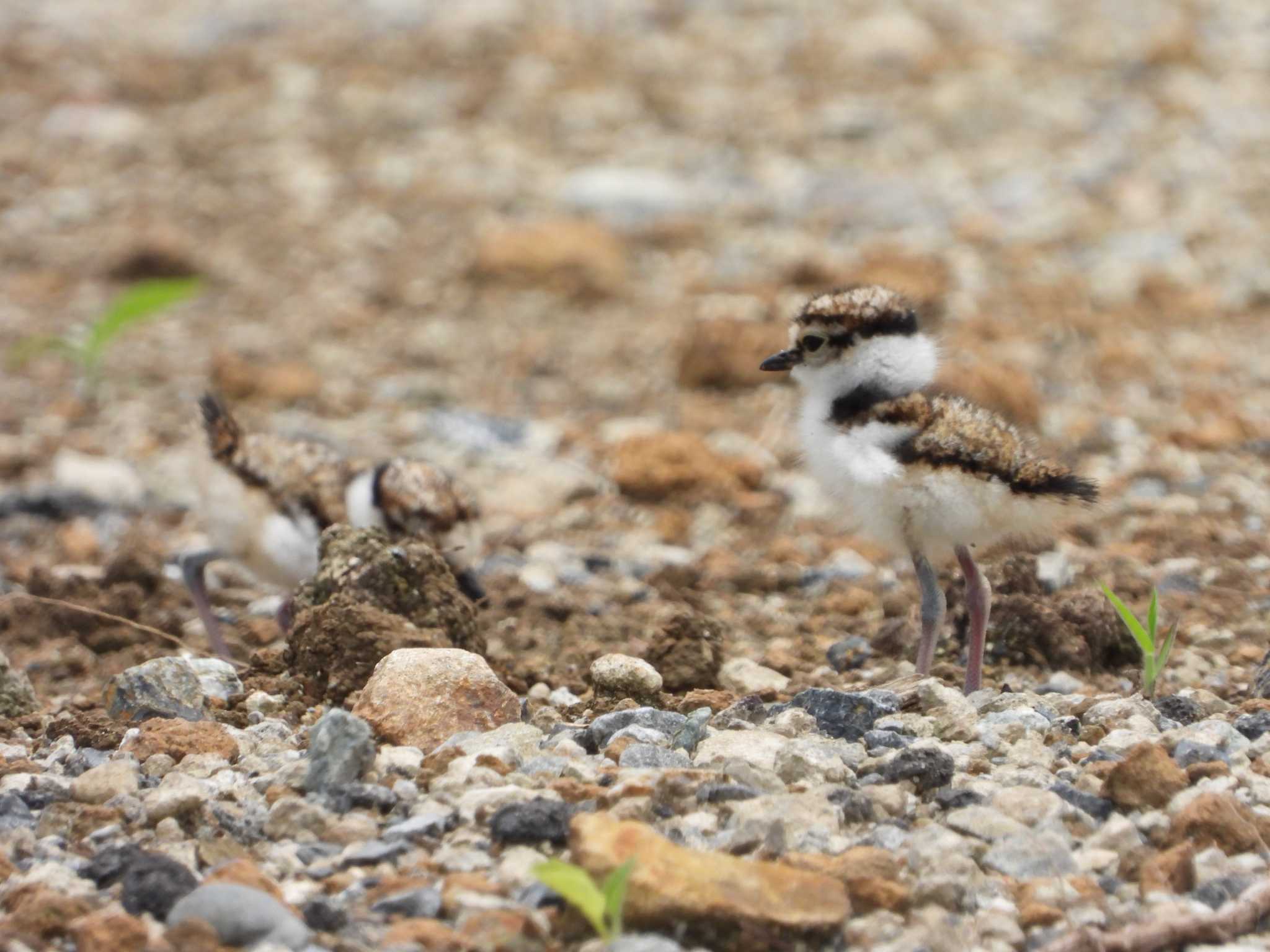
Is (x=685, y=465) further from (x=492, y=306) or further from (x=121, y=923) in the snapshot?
(x=121, y=923)

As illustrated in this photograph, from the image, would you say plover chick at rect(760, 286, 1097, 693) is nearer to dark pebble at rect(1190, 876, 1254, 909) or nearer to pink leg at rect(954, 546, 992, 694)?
pink leg at rect(954, 546, 992, 694)

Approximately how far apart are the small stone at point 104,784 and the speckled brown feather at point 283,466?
7.08 ft

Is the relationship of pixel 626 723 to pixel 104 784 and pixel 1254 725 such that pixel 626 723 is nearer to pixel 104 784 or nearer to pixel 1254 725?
pixel 104 784

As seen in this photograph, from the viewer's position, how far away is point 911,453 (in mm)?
4281

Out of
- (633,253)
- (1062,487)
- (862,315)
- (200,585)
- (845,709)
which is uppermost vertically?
(862,315)

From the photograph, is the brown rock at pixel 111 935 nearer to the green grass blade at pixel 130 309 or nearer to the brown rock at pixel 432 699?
the brown rock at pixel 432 699

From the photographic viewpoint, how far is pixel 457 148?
35.5 feet

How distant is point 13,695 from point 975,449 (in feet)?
8.38

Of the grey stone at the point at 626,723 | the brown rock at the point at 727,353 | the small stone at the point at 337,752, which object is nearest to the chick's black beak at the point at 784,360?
the grey stone at the point at 626,723

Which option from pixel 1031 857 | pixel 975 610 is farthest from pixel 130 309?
pixel 1031 857

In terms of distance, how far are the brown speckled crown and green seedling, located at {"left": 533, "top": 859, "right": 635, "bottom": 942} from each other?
2.13 meters

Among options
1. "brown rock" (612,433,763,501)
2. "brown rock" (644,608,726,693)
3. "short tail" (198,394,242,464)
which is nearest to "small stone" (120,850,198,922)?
"brown rock" (644,608,726,693)

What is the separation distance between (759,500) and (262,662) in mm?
2698

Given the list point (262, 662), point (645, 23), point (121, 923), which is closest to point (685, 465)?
point (262, 662)
